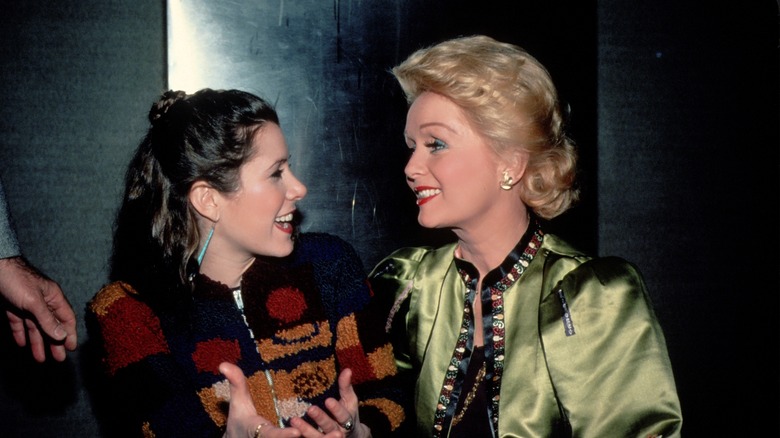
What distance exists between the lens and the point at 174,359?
161 cm

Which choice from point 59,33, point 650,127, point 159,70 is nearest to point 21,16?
point 59,33

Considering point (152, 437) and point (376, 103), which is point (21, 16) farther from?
point (152, 437)

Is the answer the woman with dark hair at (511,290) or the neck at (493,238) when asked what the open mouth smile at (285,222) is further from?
the neck at (493,238)

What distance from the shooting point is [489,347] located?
1677 mm

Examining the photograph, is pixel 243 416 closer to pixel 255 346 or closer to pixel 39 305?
pixel 255 346

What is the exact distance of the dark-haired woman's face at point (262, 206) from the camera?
64.4 inches

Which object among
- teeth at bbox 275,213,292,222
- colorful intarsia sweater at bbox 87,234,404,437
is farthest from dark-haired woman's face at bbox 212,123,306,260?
colorful intarsia sweater at bbox 87,234,404,437

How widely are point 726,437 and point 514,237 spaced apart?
1630 millimetres

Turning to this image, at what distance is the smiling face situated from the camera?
166 cm

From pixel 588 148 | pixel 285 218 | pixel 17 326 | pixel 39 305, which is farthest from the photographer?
pixel 588 148

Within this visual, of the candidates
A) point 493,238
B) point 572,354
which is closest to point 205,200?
point 493,238

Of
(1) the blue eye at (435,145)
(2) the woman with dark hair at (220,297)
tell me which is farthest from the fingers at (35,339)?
(1) the blue eye at (435,145)

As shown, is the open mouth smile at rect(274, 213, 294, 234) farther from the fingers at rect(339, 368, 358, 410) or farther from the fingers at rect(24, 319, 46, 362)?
the fingers at rect(24, 319, 46, 362)

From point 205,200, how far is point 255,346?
1.41 feet
